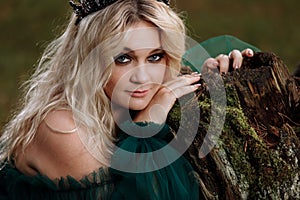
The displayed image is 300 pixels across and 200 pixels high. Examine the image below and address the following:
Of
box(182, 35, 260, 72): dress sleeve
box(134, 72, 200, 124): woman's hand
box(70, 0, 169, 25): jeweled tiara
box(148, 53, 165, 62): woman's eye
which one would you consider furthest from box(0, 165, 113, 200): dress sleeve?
box(182, 35, 260, 72): dress sleeve

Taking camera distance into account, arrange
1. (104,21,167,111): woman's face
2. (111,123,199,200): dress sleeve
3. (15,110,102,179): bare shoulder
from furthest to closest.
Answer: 1. (104,21,167,111): woman's face
2. (15,110,102,179): bare shoulder
3. (111,123,199,200): dress sleeve

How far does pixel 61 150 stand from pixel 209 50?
1464 millimetres

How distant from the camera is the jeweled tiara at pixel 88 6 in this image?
2947mm

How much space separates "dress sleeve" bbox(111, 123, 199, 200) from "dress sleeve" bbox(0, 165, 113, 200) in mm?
59

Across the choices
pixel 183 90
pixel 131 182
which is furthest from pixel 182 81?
pixel 131 182

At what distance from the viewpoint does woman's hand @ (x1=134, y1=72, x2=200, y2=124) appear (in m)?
2.80

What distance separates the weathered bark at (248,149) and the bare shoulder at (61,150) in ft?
1.33

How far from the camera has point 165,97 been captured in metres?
2.86

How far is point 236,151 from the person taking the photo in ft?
8.86

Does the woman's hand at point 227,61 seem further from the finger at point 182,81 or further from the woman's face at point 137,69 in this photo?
the woman's face at point 137,69

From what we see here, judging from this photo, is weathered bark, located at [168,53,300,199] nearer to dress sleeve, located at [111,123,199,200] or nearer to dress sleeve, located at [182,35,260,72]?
dress sleeve, located at [111,123,199,200]

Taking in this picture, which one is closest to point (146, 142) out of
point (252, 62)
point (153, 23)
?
point (153, 23)

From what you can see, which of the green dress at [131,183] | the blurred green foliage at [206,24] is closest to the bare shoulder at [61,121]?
the green dress at [131,183]

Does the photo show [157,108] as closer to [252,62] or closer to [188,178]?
[188,178]
